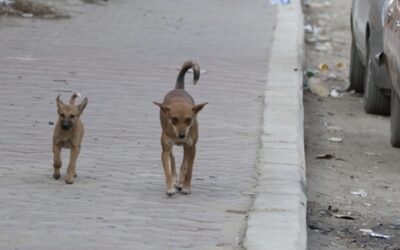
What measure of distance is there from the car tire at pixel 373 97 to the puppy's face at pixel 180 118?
4.98 metres

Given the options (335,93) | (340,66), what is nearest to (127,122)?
(335,93)

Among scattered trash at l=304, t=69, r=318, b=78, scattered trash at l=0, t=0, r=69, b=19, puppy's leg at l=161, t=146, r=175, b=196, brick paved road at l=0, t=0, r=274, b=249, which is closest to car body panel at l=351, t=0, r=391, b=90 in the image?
brick paved road at l=0, t=0, r=274, b=249

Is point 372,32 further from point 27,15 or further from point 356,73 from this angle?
point 27,15

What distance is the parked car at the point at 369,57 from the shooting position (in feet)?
41.5

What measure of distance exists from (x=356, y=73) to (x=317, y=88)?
0.48 metres

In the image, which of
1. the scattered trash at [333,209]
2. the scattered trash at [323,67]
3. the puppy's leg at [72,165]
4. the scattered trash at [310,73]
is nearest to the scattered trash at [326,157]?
the scattered trash at [333,209]

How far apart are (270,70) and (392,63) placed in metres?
3.19

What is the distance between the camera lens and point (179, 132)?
830cm

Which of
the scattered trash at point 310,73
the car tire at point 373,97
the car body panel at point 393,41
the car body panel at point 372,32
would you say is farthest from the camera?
the scattered trash at point 310,73

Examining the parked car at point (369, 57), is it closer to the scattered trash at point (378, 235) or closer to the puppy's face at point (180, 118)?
the scattered trash at point (378, 235)

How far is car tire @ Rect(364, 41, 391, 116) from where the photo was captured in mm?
13203

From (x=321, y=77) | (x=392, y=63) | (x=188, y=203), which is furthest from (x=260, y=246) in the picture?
(x=321, y=77)

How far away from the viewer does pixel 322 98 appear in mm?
14867

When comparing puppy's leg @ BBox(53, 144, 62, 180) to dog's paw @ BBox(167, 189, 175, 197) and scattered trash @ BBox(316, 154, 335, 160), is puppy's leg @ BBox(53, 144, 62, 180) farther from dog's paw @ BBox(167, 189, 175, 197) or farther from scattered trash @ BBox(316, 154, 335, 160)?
scattered trash @ BBox(316, 154, 335, 160)
